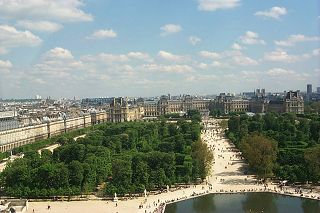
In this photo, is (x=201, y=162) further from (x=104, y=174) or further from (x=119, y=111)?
(x=119, y=111)

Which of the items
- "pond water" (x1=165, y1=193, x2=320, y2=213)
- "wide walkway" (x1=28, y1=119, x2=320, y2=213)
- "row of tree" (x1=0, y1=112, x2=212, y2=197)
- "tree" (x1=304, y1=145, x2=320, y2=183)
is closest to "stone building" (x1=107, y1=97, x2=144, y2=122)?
"wide walkway" (x1=28, y1=119, x2=320, y2=213)

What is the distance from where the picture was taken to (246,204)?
1784 inches

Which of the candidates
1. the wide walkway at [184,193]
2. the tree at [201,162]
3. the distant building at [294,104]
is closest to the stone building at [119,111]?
the distant building at [294,104]

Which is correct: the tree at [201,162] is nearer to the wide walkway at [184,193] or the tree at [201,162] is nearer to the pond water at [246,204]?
the wide walkway at [184,193]

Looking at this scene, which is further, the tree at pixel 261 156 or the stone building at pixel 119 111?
the stone building at pixel 119 111

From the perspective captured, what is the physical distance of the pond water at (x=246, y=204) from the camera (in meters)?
43.5

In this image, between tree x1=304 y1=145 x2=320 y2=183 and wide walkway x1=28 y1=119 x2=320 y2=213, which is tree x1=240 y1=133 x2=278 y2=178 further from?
tree x1=304 y1=145 x2=320 y2=183

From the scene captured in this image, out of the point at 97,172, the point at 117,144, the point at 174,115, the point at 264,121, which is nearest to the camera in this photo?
the point at 97,172

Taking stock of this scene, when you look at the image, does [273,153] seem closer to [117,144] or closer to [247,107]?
[117,144]

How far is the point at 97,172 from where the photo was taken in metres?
52.8

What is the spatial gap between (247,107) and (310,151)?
147 meters

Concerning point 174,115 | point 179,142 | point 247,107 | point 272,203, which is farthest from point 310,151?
point 247,107

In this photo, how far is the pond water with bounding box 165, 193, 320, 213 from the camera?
43531 millimetres

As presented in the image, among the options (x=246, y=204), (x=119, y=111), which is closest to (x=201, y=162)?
(x=246, y=204)
